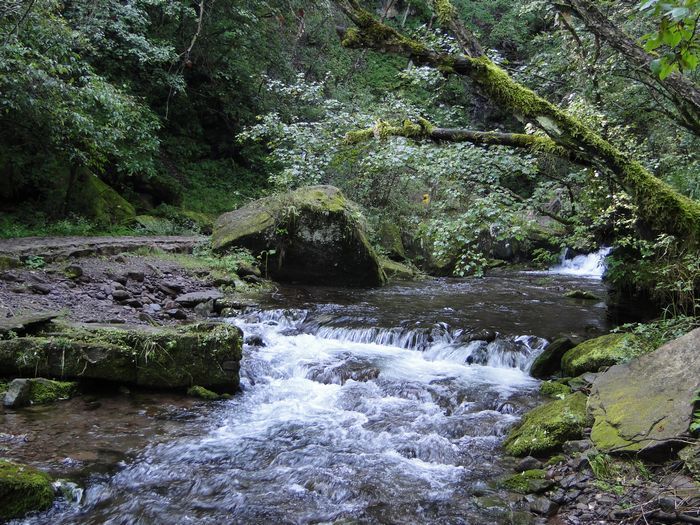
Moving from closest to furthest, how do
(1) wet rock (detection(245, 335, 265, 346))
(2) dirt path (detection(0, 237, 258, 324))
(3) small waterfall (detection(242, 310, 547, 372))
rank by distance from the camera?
(2) dirt path (detection(0, 237, 258, 324)) < (3) small waterfall (detection(242, 310, 547, 372)) < (1) wet rock (detection(245, 335, 265, 346))

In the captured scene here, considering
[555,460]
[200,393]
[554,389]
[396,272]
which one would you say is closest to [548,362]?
[554,389]

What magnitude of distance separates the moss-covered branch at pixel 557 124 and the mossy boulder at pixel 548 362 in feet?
9.38

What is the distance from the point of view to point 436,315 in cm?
1027

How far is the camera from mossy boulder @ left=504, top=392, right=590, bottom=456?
4.75 meters

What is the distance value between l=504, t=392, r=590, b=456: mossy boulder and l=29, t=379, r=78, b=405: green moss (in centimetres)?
476

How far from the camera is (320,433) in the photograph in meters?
5.41

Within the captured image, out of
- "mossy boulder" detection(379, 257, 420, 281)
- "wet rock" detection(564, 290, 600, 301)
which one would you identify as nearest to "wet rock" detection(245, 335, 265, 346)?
"mossy boulder" detection(379, 257, 420, 281)

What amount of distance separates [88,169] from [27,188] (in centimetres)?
215

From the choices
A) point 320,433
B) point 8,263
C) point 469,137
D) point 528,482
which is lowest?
point 320,433

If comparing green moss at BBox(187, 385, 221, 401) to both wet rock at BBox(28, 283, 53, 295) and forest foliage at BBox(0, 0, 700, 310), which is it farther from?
wet rock at BBox(28, 283, 53, 295)

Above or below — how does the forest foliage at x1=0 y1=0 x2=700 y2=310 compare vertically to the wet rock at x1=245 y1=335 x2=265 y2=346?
above

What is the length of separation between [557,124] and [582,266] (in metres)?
16.1

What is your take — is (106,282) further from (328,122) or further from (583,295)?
(583,295)

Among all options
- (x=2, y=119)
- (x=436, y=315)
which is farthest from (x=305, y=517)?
(x=2, y=119)
